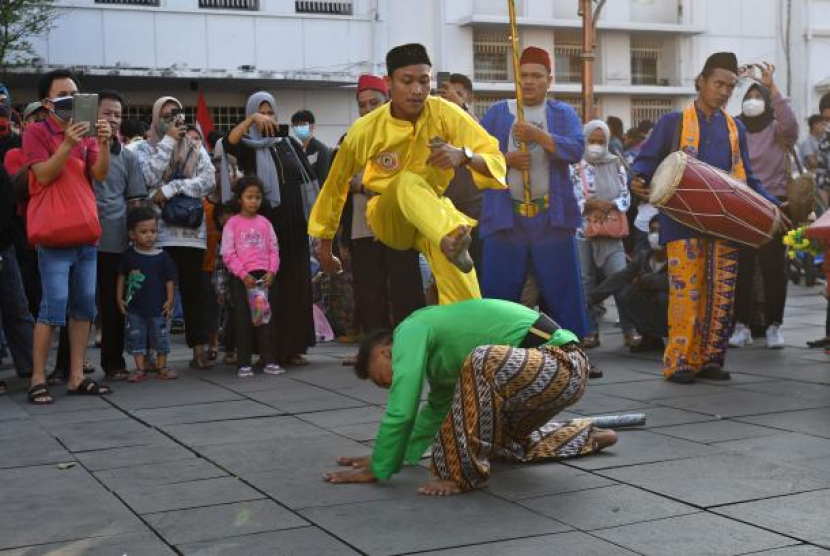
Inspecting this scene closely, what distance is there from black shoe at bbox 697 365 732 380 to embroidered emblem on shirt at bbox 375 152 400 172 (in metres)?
2.65

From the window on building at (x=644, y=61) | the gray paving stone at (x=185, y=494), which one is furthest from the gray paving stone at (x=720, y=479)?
the window on building at (x=644, y=61)

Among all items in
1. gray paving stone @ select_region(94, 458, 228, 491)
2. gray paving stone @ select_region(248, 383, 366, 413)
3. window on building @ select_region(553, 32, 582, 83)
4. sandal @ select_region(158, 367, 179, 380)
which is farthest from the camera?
window on building @ select_region(553, 32, 582, 83)

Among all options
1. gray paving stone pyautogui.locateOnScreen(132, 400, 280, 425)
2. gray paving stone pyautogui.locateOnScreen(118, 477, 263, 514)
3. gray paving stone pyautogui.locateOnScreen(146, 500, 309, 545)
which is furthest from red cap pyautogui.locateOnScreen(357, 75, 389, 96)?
gray paving stone pyautogui.locateOnScreen(146, 500, 309, 545)

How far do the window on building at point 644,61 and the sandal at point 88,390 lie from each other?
81.6ft

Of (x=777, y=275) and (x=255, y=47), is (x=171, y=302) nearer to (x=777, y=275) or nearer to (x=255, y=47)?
(x=777, y=275)

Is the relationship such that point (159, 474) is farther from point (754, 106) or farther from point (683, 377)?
point (754, 106)

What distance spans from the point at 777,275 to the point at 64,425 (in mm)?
5767

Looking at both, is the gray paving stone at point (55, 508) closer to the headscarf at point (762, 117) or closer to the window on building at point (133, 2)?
the headscarf at point (762, 117)

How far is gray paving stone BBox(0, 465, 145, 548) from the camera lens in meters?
4.78

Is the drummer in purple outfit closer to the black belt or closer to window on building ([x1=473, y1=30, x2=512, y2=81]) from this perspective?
the black belt

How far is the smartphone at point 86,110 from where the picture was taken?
305 inches

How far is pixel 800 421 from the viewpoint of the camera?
261 inches

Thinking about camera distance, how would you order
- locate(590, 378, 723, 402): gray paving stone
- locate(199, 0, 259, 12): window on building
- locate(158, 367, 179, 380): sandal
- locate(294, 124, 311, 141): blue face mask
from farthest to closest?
locate(199, 0, 259, 12): window on building, locate(294, 124, 311, 141): blue face mask, locate(158, 367, 179, 380): sandal, locate(590, 378, 723, 402): gray paving stone

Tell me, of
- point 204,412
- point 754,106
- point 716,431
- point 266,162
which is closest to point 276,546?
point 716,431
